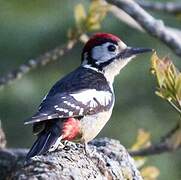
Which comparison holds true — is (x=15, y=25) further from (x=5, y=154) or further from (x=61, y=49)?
(x=5, y=154)

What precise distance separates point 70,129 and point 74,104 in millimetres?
188

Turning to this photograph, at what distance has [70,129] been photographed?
16.7ft

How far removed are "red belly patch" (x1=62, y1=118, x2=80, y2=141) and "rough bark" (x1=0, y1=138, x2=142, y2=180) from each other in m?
0.16

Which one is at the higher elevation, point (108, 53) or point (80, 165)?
point (80, 165)

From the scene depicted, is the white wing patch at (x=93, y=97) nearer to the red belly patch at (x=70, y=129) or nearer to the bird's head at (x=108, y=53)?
the red belly patch at (x=70, y=129)

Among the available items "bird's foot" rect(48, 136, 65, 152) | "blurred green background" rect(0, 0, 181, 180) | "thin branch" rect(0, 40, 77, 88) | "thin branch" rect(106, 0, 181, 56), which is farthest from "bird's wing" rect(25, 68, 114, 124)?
"blurred green background" rect(0, 0, 181, 180)

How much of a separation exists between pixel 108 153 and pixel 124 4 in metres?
0.86

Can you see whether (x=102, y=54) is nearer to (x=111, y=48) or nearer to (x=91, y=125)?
(x=111, y=48)

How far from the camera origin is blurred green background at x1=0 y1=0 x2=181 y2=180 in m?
10.1

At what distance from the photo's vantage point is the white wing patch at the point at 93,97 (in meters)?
5.42

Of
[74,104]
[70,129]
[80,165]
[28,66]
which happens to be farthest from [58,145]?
[28,66]

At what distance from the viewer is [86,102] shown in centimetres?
540

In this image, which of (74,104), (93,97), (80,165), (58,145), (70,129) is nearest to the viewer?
(80,165)

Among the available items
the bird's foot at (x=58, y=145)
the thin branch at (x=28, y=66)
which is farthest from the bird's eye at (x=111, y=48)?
the bird's foot at (x=58, y=145)
